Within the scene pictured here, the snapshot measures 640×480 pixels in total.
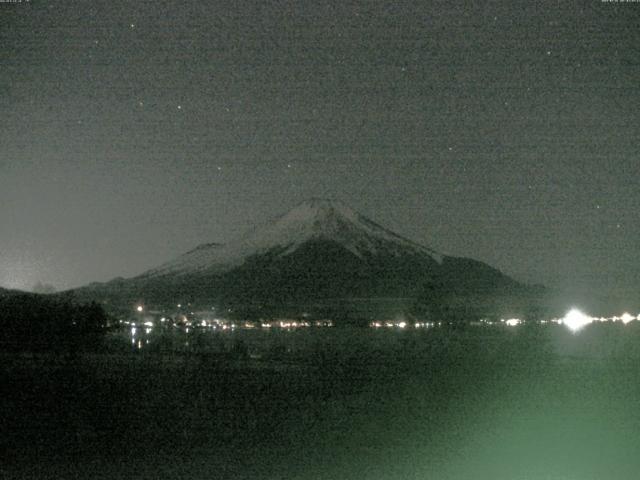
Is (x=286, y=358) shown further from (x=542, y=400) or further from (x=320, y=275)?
(x=320, y=275)

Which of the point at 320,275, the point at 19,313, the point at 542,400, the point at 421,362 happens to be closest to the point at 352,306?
the point at 320,275

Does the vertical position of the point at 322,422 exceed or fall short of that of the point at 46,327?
it falls short

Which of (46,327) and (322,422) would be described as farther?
(46,327)

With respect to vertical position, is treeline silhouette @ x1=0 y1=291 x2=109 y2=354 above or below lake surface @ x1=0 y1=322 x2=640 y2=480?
above

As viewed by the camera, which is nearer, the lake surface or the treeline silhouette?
the lake surface
